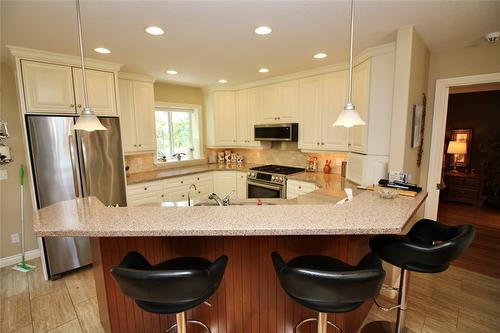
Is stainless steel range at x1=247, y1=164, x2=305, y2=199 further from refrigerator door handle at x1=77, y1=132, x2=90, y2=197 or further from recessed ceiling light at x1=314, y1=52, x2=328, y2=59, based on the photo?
refrigerator door handle at x1=77, y1=132, x2=90, y2=197

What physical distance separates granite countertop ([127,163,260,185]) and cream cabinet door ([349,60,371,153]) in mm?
2102

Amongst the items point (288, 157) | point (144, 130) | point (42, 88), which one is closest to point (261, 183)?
point (288, 157)

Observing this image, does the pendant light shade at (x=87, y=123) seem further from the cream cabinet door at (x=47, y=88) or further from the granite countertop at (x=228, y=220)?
the cream cabinet door at (x=47, y=88)

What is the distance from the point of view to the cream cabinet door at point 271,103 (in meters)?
4.12

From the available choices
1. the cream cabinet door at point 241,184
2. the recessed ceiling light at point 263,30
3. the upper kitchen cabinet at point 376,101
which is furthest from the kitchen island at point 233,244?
the cream cabinet door at point 241,184

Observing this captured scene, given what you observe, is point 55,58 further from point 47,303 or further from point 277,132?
point 277,132

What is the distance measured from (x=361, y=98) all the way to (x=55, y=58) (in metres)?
3.39

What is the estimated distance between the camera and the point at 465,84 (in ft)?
9.20

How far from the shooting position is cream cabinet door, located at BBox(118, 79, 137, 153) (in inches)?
143

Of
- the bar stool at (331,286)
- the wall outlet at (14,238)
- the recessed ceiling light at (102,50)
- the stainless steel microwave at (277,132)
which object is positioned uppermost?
the recessed ceiling light at (102,50)

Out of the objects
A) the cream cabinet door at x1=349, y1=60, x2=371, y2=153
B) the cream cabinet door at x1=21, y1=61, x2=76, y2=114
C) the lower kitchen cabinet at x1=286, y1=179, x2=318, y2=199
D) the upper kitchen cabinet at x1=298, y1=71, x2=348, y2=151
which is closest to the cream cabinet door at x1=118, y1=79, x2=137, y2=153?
the cream cabinet door at x1=21, y1=61, x2=76, y2=114

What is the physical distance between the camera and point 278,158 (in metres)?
4.71

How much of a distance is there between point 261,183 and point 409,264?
110 inches

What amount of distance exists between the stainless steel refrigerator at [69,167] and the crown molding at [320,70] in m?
2.26
